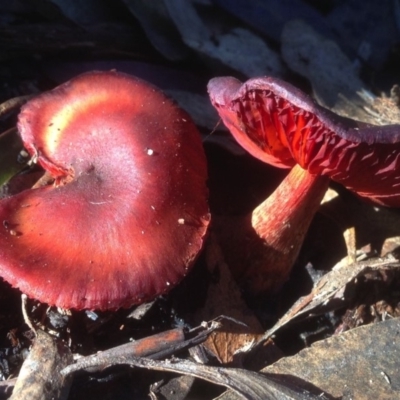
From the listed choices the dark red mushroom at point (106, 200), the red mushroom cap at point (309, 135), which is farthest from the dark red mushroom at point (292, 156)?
the dark red mushroom at point (106, 200)

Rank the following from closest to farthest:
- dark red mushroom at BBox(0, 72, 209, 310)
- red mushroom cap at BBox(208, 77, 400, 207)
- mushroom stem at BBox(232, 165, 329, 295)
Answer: red mushroom cap at BBox(208, 77, 400, 207), dark red mushroom at BBox(0, 72, 209, 310), mushroom stem at BBox(232, 165, 329, 295)

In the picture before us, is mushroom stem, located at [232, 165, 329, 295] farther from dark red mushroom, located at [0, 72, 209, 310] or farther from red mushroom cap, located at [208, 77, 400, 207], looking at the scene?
dark red mushroom, located at [0, 72, 209, 310]

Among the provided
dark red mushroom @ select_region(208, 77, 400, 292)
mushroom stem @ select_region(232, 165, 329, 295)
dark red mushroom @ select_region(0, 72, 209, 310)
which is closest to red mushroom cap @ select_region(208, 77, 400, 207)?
dark red mushroom @ select_region(208, 77, 400, 292)

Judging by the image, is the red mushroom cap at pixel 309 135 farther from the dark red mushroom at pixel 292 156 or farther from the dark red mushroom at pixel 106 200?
the dark red mushroom at pixel 106 200

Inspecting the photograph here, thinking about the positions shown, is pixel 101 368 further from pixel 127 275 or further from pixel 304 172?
pixel 304 172

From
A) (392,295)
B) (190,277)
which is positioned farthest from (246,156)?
(392,295)

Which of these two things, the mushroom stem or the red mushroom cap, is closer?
the red mushroom cap

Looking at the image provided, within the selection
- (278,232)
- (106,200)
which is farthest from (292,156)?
(106,200)
